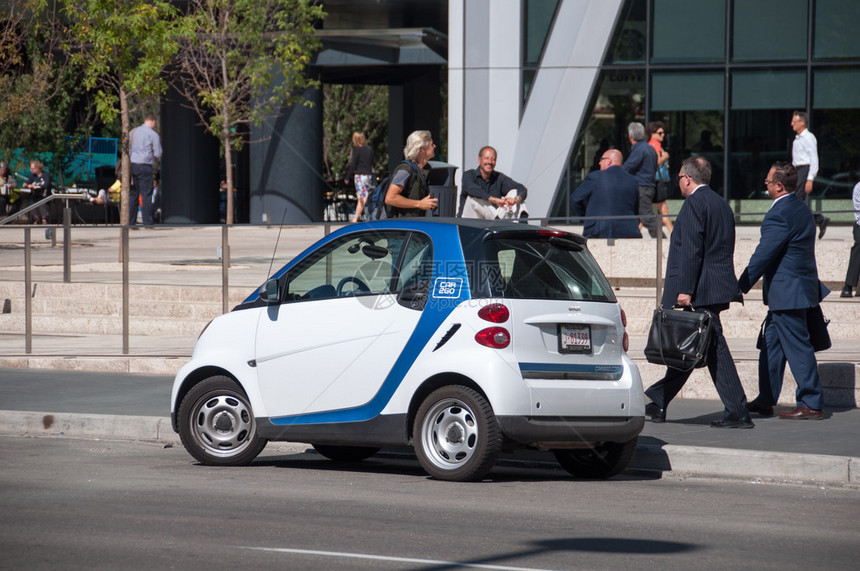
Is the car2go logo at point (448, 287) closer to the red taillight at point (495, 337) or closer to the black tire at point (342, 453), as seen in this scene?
the red taillight at point (495, 337)

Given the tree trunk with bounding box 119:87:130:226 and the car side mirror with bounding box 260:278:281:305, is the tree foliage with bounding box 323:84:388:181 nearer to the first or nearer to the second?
the tree trunk with bounding box 119:87:130:226

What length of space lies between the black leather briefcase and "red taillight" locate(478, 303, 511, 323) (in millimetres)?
2185

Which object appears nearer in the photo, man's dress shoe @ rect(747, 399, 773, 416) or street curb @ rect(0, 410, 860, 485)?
street curb @ rect(0, 410, 860, 485)

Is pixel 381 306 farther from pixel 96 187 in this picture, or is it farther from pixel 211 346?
pixel 96 187

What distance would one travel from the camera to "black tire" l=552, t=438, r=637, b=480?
8.23 meters

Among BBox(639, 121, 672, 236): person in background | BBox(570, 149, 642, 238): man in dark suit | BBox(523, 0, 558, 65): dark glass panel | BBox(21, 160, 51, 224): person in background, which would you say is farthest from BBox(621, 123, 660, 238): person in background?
BBox(21, 160, 51, 224): person in background

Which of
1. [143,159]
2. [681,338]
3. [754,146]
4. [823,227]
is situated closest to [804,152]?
[823,227]

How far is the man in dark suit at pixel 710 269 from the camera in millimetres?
9320

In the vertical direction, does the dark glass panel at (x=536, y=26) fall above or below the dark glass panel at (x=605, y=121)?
above

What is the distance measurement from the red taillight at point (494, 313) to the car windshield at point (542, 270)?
0.09m

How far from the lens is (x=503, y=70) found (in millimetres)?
25844

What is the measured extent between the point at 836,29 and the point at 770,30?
1.32 metres

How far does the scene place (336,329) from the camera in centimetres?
806

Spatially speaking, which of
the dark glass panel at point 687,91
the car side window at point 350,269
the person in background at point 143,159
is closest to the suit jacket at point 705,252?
the car side window at point 350,269
